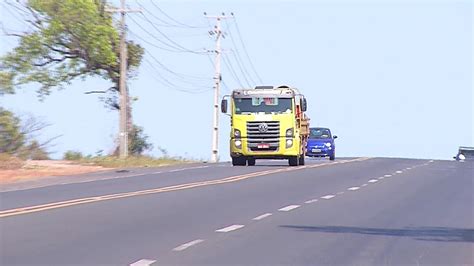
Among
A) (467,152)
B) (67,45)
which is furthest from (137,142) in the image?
(467,152)

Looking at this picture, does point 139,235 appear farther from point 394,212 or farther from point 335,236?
point 394,212

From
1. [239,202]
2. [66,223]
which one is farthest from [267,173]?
[66,223]

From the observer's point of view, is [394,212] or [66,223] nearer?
[66,223]

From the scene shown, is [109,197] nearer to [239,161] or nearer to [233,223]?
[233,223]

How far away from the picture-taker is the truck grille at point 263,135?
44688 mm

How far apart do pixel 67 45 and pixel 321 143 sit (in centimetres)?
1507

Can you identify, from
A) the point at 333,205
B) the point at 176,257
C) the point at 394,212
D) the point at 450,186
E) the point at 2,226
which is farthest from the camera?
the point at 450,186

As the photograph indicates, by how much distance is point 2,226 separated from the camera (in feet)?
53.9

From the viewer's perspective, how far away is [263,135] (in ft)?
147

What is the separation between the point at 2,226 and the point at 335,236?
4750mm

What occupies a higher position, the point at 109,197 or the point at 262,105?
the point at 262,105

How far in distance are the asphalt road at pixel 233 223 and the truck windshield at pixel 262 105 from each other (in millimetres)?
13269

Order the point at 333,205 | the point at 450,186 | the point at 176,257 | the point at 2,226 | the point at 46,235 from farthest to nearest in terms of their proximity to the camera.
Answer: the point at 450,186 → the point at 333,205 → the point at 2,226 → the point at 46,235 → the point at 176,257

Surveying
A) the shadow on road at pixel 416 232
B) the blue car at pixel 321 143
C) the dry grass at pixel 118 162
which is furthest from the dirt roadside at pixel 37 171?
the blue car at pixel 321 143
